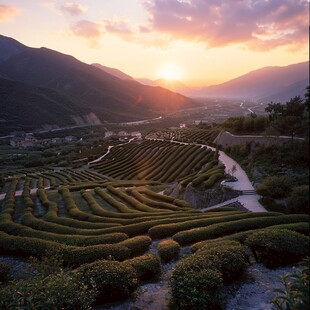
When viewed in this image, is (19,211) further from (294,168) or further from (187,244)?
(294,168)

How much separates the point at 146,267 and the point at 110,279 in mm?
2685

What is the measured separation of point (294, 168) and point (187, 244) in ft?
55.7

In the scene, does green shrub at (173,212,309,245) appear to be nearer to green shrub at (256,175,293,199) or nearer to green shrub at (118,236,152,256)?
green shrub at (118,236,152,256)

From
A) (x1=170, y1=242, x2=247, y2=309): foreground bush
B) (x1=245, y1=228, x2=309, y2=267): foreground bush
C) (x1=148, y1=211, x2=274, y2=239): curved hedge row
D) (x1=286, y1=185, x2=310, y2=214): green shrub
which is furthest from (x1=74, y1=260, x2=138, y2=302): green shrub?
(x1=286, y1=185, x2=310, y2=214): green shrub

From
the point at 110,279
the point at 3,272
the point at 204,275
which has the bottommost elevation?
the point at 3,272

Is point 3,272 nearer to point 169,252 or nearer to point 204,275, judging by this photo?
point 169,252

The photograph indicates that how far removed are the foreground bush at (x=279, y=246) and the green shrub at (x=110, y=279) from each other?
693 centimetres

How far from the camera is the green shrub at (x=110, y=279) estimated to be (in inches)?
533

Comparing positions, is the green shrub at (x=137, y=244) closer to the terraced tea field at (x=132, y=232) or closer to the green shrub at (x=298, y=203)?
the terraced tea field at (x=132, y=232)

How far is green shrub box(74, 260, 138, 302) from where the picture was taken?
1354 centimetres

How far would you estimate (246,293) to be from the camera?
45.5ft

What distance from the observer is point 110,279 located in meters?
13.6

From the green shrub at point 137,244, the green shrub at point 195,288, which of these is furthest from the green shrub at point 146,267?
the green shrub at point 137,244

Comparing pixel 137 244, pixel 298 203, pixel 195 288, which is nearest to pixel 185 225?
pixel 137 244
